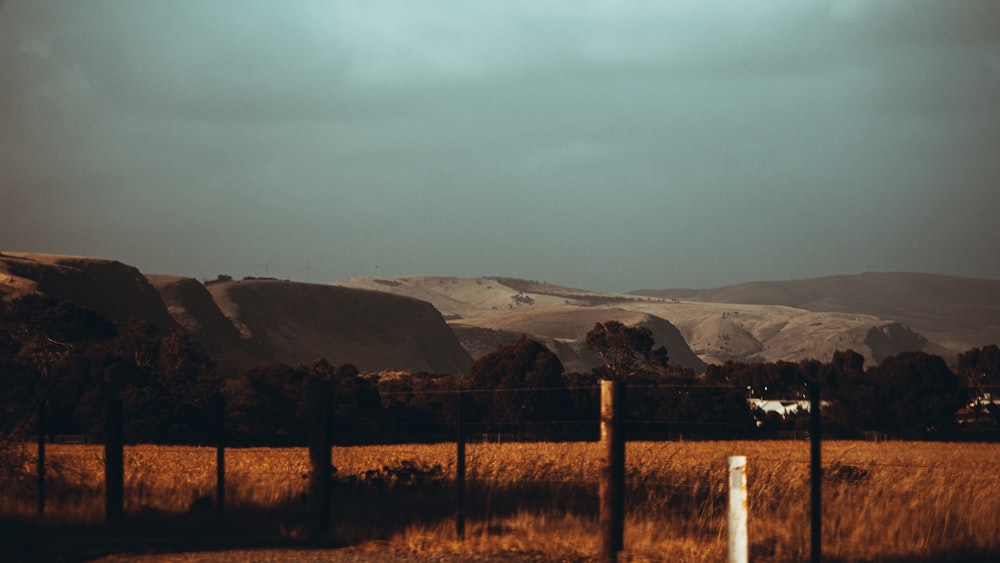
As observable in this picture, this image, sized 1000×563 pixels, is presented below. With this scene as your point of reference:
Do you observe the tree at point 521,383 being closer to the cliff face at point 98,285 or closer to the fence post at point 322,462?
the fence post at point 322,462

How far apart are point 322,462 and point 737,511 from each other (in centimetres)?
872

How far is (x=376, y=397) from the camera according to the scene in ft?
189

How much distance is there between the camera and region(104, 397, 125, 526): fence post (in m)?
16.5

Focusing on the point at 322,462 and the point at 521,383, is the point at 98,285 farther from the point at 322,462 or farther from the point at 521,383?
the point at 322,462

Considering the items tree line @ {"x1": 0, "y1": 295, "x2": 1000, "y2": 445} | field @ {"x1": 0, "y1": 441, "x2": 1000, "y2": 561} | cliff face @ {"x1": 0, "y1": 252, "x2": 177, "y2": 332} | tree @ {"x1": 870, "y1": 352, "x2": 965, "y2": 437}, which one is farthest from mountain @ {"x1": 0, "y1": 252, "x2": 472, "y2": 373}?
field @ {"x1": 0, "y1": 441, "x2": 1000, "y2": 561}

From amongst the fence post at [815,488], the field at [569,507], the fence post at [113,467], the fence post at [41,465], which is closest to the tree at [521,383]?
the field at [569,507]

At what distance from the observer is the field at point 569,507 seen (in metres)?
12.4

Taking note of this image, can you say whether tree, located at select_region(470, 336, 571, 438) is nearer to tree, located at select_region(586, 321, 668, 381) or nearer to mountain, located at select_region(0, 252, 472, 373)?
tree, located at select_region(586, 321, 668, 381)

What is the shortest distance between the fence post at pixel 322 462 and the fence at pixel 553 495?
0.02 metres

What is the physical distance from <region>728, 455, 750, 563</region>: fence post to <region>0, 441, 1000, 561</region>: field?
16.0 ft

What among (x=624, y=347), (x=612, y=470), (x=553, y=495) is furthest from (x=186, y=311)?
(x=612, y=470)

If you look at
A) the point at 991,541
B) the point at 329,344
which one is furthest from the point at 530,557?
the point at 329,344

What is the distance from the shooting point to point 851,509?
1387cm

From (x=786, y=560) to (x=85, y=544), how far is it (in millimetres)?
8535
